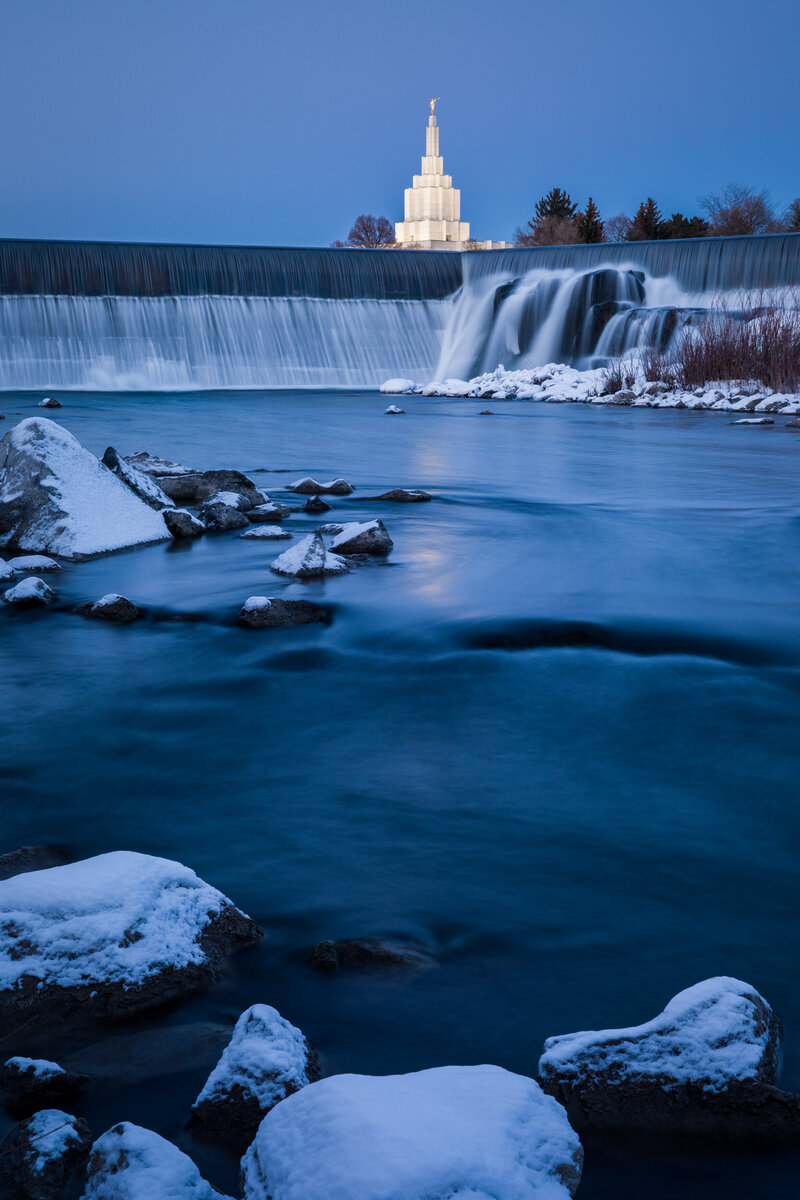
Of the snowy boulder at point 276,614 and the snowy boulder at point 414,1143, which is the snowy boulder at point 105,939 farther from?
the snowy boulder at point 276,614

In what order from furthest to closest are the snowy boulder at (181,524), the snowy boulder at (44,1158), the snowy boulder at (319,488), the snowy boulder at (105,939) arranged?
the snowy boulder at (319,488), the snowy boulder at (181,524), the snowy boulder at (105,939), the snowy boulder at (44,1158)

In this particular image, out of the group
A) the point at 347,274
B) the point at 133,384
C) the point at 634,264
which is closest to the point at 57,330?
the point at 133,384

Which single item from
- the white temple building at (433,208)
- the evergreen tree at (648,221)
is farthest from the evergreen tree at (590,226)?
the white temple building at (433,208)

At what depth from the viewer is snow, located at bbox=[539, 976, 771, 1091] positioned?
61.3 inches

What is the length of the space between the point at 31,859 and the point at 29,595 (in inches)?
102

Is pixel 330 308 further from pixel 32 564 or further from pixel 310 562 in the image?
pixel 310 562

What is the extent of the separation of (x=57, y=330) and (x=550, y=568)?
20851 millimetres

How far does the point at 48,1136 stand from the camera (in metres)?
1.48

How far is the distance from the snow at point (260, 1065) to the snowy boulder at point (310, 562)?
152 inches

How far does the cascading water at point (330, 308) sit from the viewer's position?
76.9ft

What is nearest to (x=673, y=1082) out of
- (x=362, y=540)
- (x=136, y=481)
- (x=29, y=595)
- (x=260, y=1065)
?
(x=260, y=1065)

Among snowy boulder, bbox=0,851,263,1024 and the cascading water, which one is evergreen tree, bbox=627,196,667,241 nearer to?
the cascading water

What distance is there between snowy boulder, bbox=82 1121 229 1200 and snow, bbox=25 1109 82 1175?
0.29 ft

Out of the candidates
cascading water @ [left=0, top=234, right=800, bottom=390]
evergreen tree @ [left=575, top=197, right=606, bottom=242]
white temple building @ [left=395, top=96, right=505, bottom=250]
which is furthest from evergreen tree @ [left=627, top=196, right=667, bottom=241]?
white temple building @ [left=395, top=96, right=505, bottom=250]
